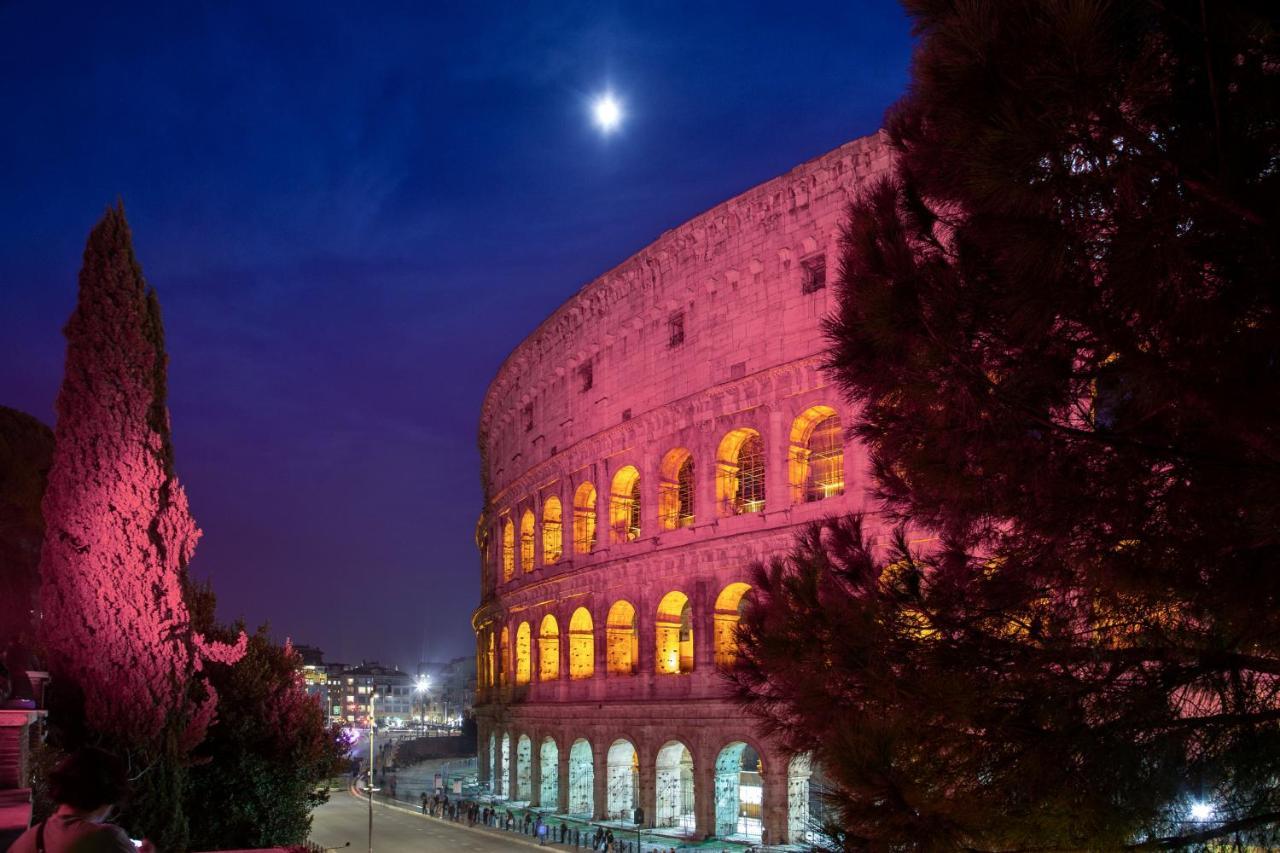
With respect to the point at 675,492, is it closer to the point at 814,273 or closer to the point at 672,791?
the point at 814,273

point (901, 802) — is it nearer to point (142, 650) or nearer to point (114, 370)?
point (142, 650)

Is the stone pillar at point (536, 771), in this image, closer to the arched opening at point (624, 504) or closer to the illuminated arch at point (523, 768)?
the illuminated arch at point (523, 768)

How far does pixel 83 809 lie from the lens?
4156mm

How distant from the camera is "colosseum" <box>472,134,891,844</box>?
25.5m

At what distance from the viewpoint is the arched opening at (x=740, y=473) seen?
2748cm

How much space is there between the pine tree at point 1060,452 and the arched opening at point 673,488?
23.5 meters

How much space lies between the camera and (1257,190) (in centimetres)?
446

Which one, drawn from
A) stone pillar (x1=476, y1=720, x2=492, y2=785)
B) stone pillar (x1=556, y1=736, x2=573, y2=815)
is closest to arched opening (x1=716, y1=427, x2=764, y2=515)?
stone pillar (x1=556, y1=736, x2=573, y2=815)

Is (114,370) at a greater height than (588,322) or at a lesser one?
lesser

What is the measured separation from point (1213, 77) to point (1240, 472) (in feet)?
5.79

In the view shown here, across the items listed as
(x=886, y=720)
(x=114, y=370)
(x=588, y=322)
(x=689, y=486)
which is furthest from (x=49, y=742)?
(x=588, y=322)

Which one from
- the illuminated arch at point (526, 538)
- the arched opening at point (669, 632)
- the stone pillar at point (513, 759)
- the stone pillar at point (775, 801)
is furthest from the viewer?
the illuminated arch at point (526, 538)

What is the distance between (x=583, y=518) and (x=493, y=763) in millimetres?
13539

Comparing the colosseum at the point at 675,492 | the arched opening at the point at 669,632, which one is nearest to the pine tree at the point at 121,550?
the colosseum at the point at 675,492
